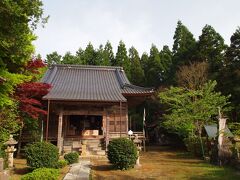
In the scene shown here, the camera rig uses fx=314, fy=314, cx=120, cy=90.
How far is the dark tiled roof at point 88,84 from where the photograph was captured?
21.9 m

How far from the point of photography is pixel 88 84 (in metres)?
26.0

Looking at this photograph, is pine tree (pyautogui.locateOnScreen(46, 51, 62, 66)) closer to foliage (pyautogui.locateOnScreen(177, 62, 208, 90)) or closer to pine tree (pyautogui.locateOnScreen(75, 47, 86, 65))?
pine tree (pyautogui.locateOnScreen(75, 47, 86, 65))

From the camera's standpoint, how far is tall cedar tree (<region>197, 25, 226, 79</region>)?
119 feet

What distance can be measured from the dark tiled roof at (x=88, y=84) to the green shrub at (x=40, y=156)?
623 cm

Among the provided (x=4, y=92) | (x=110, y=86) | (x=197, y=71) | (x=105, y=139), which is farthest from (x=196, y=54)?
(x=4, y=92)

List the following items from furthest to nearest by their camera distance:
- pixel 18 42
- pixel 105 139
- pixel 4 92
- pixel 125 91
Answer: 1. pixel 125 91
2. pixel 105 139
3. pixel 4 92
4. pixel 18 42

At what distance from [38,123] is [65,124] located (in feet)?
6.73

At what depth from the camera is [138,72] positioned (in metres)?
47.1

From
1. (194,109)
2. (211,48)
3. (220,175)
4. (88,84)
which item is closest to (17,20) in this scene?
(220,175)

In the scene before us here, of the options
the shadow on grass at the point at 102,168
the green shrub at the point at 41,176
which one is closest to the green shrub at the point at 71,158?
the shadow on grass at the point at 102,168

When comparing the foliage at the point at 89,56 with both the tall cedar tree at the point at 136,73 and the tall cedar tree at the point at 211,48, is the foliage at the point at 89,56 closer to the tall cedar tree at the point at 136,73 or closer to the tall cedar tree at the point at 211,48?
the tall cedar tree at the point at 136,73

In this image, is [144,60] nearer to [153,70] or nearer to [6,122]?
[153,70]

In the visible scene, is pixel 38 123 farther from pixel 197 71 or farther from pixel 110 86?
pixel 197 71

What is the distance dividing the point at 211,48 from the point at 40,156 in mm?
28810
